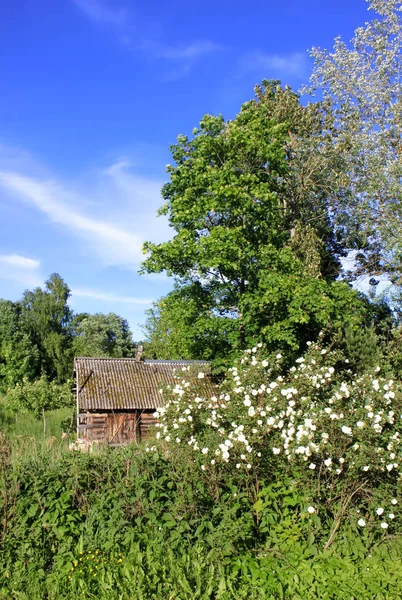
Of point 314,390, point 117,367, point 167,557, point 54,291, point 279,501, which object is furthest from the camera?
point 54,291

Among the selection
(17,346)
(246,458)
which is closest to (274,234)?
(246,458)

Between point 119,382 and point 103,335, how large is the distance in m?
32.8

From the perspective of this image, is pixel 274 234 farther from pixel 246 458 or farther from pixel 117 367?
pixel 246 458

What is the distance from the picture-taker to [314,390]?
330 inches

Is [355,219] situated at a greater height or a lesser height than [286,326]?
greater

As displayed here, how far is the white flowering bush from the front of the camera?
6457 millimetres

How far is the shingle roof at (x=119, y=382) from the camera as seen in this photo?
73.7 ft

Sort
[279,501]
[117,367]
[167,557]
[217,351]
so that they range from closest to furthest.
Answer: [167,557] → [279,501] → [217,351] → [117,367]

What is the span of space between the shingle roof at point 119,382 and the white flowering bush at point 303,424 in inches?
506

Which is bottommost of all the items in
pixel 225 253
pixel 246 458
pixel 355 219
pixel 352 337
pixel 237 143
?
pixel 246 458

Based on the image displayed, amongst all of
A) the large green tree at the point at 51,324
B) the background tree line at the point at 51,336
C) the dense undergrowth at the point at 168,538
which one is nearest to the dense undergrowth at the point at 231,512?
the dense undergrowth at the point at 168,538

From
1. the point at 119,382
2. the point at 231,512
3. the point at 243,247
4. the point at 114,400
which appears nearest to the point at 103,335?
the point at 119,382

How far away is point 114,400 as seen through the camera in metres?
22.6

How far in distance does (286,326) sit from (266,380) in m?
10.9
